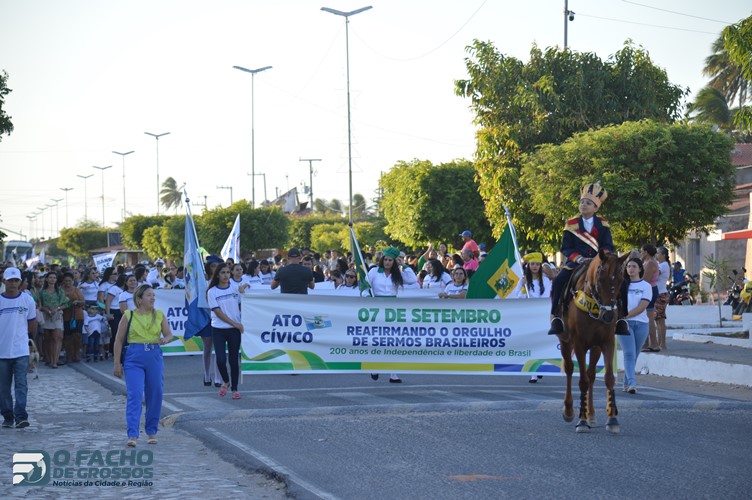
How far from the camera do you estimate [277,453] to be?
10.4 meters

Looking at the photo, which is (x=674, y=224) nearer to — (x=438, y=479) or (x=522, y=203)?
(x=522, y=203)

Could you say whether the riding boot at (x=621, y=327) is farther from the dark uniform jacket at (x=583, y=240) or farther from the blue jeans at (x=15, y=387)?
the blue jeans at (x=15, y=387)

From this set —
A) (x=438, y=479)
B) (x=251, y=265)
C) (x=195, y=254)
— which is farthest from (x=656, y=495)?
(x=251, y=265)

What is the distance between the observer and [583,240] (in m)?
12.1

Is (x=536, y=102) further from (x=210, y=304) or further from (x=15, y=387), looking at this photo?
(x=15, y=387)

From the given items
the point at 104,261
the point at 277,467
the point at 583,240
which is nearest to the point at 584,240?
the point at 583,240

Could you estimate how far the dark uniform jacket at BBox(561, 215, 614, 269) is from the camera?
39.3 feet

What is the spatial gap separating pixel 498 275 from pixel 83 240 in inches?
5490

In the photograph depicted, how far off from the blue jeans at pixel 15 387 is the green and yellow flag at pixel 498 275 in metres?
6.88

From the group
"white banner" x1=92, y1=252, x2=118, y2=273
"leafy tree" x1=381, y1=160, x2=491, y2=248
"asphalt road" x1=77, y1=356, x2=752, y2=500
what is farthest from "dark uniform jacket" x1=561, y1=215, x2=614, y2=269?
"leafy tree" x1=381, y1=160, x2=491, y2=248

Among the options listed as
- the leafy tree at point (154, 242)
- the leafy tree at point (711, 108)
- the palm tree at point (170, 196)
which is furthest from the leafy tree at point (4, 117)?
the palm tree at point (170, 196)

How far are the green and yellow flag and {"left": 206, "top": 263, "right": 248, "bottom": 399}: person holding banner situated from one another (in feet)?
12.3

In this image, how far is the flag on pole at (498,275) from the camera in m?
16.9

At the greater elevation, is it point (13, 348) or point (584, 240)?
point (584, 240)
